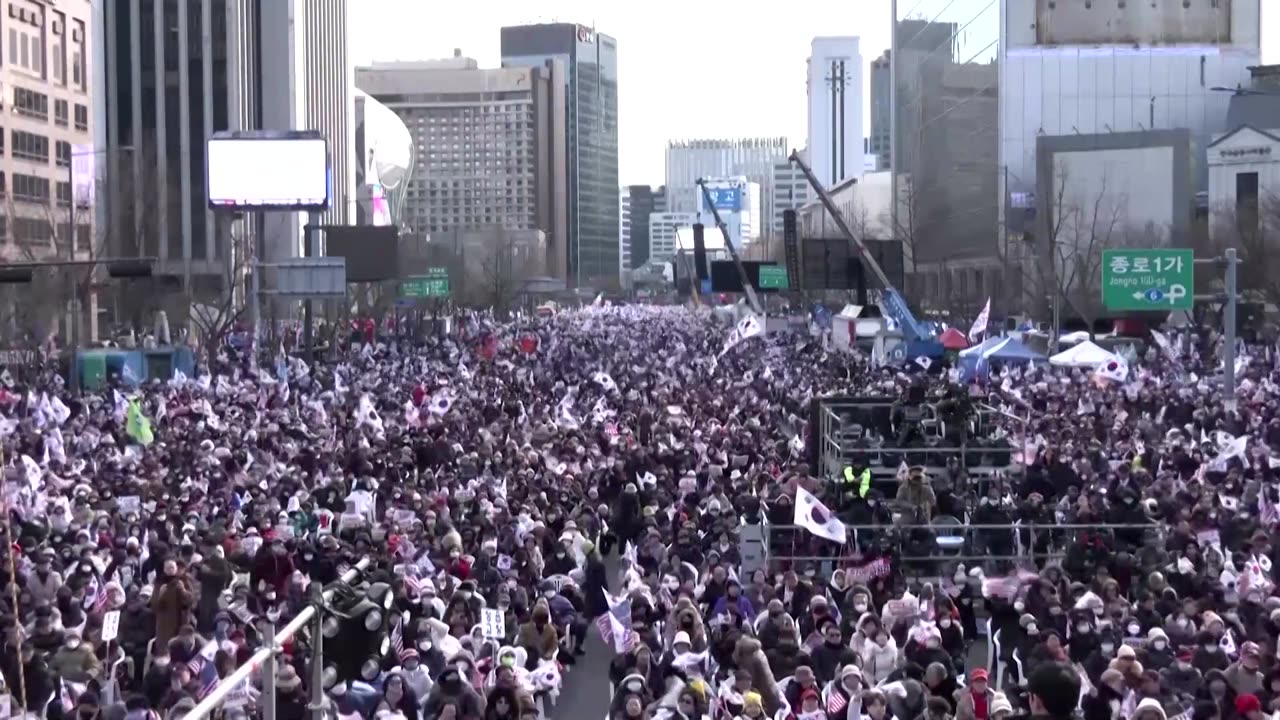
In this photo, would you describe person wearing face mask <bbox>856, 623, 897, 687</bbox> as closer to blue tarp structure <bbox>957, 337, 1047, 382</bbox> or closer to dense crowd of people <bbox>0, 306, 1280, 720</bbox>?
dense crowd of people <bbox>0, 306, 1280, 720</bbox>

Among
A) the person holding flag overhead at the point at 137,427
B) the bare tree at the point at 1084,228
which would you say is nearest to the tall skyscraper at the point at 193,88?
the bare tree at the point at 1084,228

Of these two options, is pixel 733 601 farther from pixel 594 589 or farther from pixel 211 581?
pixel 211 581

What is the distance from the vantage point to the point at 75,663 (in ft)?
43.1

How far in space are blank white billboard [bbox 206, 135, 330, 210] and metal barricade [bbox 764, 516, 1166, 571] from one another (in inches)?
1431

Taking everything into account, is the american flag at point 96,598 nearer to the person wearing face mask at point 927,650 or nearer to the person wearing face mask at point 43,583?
the person wearing face mask at point 43,583

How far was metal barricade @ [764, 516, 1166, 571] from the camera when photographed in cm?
1773

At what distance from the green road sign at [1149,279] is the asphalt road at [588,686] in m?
18.1

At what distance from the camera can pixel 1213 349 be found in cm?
5053

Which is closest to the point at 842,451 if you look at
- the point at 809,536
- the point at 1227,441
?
the point at 809,536

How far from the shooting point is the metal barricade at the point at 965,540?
17.7 meters

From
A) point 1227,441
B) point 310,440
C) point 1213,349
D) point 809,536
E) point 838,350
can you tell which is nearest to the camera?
point 809,536

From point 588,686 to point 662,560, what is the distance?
2.01 meters

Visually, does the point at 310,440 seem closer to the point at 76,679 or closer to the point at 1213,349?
the point at 76,679

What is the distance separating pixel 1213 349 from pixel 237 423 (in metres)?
29.4
